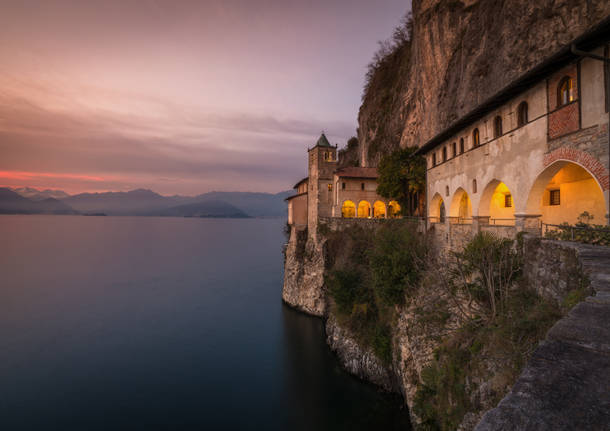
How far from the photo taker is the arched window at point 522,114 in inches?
522

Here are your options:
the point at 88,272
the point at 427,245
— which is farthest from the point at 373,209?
the point at 88,272

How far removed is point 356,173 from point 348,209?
4.83 metres

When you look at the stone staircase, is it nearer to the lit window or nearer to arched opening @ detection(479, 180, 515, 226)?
the lit window

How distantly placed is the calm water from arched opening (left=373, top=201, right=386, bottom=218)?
1728 centimetres

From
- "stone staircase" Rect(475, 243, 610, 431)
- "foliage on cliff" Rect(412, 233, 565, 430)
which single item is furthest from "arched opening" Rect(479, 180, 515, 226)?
"stone staircase" Rect(475, 243, 610, 431)

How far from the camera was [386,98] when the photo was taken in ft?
157

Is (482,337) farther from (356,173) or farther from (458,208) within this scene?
(356,173)

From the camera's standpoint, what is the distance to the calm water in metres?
17.7

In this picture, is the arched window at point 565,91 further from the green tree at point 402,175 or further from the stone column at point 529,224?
the green tree at point 402,175

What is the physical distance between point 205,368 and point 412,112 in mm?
35879

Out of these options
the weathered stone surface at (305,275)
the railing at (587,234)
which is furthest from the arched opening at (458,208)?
the weathered stone surface at (305,275)

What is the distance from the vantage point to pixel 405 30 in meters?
46.9

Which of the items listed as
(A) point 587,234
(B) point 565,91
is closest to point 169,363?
(A) point 587,234

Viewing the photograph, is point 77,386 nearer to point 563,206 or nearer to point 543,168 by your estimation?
point 543,168
